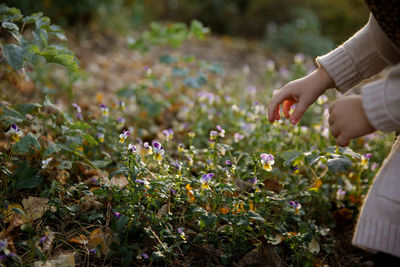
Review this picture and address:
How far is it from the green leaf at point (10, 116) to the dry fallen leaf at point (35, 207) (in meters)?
0.33

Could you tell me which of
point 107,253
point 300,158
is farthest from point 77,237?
point 300,158

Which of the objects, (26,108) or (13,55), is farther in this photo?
(26,108)

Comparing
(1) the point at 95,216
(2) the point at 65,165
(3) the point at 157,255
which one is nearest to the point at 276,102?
(3) the point at 157,255

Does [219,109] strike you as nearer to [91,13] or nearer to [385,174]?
[385,174]

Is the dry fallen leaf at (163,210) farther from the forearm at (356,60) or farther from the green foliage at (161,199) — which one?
the forearm at (356,60)

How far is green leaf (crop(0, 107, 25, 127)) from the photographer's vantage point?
1615 mm

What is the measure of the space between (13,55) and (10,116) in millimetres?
261

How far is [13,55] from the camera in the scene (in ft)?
5.15

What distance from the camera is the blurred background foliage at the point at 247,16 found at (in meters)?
4.89

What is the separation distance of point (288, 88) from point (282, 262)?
2.31 feet

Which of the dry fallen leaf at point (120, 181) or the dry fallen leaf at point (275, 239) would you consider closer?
the dry fallen leaf at point (275, 239)

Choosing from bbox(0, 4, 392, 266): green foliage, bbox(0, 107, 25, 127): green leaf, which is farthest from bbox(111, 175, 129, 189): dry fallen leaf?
bbox(0, 107, 25, 127): green leaf

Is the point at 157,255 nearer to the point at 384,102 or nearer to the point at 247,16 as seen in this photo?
the point at 384,102

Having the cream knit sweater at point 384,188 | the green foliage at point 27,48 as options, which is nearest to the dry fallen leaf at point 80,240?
the green foliage at point 27,48
